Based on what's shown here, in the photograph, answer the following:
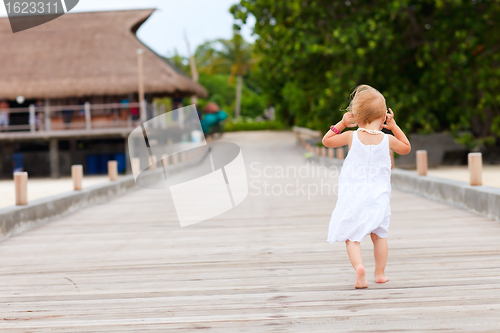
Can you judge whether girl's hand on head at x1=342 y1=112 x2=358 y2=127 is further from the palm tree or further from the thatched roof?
the palm tree

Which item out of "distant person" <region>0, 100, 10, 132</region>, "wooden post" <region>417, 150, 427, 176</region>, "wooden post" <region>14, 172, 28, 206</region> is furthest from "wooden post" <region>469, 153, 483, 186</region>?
"distant person" <region>0, 100, 10, 132</region>

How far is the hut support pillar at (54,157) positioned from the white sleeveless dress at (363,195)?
21.4 m

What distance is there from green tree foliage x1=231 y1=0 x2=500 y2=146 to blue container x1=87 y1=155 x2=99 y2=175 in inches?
429

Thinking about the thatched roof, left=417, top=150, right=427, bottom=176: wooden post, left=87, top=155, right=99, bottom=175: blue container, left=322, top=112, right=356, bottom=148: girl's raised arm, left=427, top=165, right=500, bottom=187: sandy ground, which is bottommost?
left=87, top=155, right=99, bottom=175: blue container

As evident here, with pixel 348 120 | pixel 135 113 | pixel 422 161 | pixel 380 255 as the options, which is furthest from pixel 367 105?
pixel 135 113

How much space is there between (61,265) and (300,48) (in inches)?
466

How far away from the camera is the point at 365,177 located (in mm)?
3543

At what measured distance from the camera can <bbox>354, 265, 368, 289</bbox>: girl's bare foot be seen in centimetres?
338

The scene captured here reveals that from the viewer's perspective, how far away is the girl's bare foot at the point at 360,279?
3.38m

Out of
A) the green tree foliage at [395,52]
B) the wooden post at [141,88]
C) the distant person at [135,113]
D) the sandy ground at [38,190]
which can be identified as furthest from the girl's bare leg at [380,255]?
the distant person at [135,113]

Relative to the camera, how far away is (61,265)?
455 centimetres

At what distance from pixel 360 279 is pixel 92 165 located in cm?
2305

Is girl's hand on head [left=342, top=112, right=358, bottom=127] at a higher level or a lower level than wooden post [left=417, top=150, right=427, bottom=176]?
higher

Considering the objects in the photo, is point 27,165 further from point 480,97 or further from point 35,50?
point 480,97
